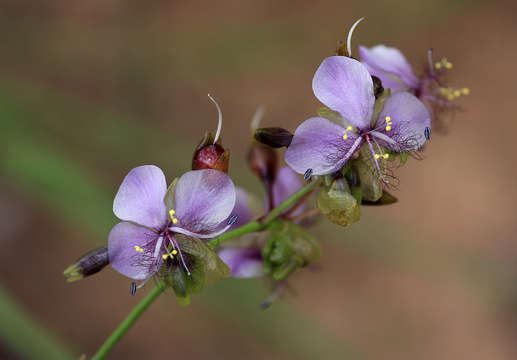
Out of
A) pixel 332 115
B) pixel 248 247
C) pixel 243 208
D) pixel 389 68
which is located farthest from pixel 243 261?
pixel 389 68

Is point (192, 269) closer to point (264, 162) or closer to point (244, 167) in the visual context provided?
point (264, 162)

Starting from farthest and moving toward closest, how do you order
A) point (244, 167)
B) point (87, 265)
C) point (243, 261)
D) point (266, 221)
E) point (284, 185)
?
point (244, 167) → point (284, 185) → point (243, 261) → point (266, 221) → point (87, 265)

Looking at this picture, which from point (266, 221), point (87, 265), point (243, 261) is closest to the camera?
point (87, 265)

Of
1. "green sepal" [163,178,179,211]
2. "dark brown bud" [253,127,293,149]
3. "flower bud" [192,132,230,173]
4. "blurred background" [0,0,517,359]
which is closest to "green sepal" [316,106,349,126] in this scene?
"dark brown bud" [253,127,293,149]

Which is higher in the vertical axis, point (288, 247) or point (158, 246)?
point (158, 246)

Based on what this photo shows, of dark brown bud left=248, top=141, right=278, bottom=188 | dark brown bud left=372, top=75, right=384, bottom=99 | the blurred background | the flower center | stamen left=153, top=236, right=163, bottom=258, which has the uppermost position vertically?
dark brown bud left=372, top=75, right=384, bottom=99

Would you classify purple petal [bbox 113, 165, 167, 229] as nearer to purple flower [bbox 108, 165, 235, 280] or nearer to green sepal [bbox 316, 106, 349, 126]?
purple flower [bbox 108, 165, 235, 280]

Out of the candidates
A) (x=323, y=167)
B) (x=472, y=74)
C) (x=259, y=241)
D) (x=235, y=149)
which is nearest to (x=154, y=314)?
(x=235, y=149)

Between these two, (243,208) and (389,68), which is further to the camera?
(243,208)

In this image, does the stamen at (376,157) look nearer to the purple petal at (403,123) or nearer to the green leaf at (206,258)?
the purple petal at (403,123)
